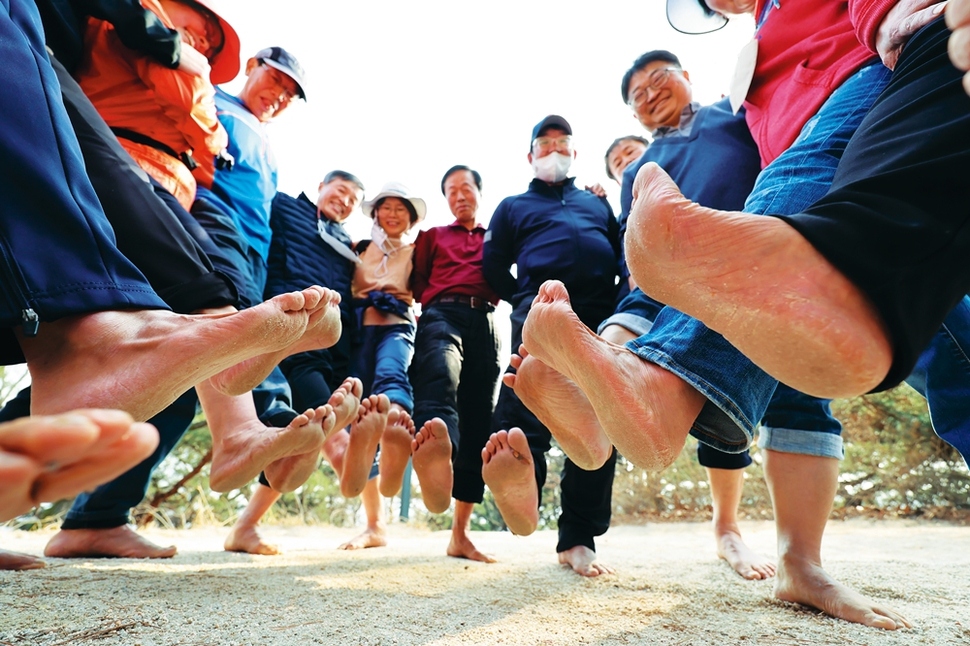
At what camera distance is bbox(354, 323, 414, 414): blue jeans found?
9.03 feet

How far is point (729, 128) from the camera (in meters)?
2.04

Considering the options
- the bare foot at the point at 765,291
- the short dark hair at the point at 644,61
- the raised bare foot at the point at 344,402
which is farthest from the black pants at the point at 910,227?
the short dark hair at the point at 644,61

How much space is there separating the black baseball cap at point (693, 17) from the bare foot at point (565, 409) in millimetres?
1293

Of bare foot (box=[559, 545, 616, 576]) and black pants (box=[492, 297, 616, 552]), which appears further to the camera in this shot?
black pants (box=[492, 297, 616, 552])

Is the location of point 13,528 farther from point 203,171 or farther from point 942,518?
point 942,518

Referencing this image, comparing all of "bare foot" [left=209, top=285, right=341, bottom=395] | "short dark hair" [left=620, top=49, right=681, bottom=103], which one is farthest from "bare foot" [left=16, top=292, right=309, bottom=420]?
"short dark hair" [left=620, top=49, right=681, bottom=103]

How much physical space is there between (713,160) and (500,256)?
4.05ft

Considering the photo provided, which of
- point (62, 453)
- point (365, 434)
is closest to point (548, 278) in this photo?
point (365, 434)

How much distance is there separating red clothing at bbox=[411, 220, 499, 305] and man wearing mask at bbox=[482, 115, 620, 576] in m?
0.14

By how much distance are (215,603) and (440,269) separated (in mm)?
2089

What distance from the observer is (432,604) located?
1.48 meters

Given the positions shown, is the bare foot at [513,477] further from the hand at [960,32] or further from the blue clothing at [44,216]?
the hand at [960,32]

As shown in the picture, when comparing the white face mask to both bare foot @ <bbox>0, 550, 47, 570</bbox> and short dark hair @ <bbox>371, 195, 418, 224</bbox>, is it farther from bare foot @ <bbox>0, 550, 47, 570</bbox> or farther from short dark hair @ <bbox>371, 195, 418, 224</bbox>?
bare foot @ <bbox>0, 550, 47, 570</bbox>

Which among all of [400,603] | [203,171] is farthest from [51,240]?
[203,171]
